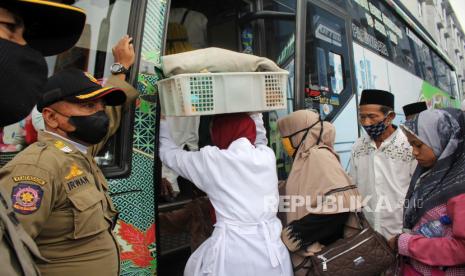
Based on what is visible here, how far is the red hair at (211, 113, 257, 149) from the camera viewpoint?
2.01 metres

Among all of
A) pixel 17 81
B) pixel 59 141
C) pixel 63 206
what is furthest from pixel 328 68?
pixel 17 81

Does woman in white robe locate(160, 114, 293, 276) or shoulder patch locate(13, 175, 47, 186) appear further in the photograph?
woman in white robe locate(160, 114, 293, 276)

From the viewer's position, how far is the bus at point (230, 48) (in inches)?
69.3

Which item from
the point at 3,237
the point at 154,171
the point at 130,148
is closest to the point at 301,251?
the point at 154,171

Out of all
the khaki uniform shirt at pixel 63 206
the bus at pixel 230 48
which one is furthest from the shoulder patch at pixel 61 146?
the bus at pixel 230 48

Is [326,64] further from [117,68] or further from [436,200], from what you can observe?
[117,68]

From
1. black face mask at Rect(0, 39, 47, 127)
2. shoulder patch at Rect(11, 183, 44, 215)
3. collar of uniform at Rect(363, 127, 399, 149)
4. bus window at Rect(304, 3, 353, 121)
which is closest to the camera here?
black face mask at Rect(0, 39, 47, 127)

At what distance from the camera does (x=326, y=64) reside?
357cm

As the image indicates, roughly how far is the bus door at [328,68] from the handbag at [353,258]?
1144 mm

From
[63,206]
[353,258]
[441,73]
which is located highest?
[441,73]

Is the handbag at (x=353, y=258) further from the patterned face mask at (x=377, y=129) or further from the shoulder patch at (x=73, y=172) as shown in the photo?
the shoulder patch at (x=73, y=172)

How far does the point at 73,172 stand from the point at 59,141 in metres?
0.14

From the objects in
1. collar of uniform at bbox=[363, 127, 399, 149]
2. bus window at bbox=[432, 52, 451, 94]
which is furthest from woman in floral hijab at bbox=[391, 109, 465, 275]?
bus window at bbox=[432, 52, 451, 94]

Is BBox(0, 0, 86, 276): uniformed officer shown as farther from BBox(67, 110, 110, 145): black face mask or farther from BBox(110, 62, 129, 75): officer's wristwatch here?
BBox(110, 62, 129, 75): officer's wristwatch
